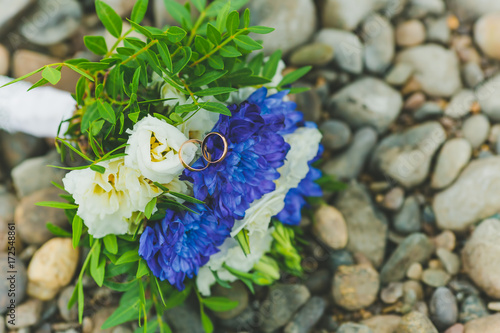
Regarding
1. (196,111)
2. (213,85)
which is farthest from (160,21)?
(196,111)

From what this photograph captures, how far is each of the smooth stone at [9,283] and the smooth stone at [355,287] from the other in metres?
0.95

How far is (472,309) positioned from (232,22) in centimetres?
103

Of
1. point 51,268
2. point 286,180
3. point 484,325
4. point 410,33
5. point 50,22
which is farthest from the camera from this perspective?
point 410,33

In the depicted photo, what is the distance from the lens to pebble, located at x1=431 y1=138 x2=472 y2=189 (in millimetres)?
1385

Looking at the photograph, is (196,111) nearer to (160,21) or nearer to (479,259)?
(160,21)

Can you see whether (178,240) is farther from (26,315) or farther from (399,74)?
(399,74)

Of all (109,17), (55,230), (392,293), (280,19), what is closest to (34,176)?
(55,230)

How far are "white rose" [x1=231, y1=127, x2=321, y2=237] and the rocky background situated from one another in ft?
1.15

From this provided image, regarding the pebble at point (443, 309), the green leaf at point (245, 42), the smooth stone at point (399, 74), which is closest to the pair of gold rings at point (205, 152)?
the green leaf at point (245, 42)

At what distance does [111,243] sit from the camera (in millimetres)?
1000

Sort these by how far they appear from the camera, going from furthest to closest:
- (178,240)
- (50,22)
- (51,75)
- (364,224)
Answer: (50,22)
(364,224)
(178,240)
(51,75)

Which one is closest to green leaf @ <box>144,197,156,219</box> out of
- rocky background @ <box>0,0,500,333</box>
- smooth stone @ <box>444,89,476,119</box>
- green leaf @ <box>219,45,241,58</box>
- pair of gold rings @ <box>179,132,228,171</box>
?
pair of gold rings @ <box>179,132,228,171</box>

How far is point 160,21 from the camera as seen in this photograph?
1479mm

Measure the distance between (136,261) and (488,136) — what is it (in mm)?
1249
